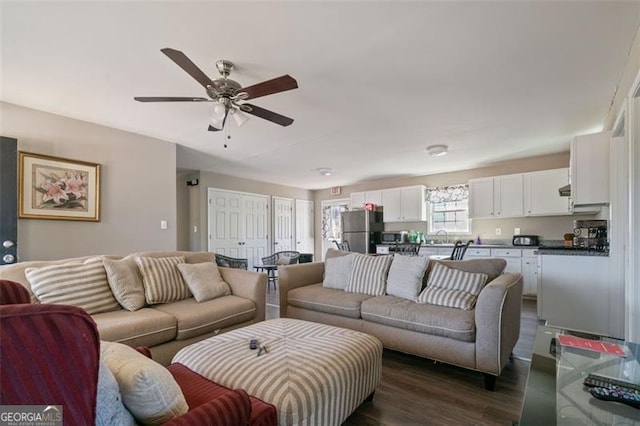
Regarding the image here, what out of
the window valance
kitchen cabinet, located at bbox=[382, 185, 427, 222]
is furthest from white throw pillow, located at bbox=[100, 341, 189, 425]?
the window valance

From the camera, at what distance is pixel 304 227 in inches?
326

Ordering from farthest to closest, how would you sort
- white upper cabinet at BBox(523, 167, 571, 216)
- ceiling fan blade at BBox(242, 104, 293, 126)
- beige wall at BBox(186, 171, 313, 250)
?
beige wall at BBox(186, 171, 313, 250) < white upper cabinet at BBox(523, 167, 571, 216) < ceiling fan blade at BBox(242, 104, 293, 126)

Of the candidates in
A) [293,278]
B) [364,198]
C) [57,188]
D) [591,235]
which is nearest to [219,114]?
[293,278]

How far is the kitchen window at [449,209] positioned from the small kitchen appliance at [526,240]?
846mm

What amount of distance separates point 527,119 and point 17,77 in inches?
199

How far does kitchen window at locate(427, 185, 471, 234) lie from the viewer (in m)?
6.02

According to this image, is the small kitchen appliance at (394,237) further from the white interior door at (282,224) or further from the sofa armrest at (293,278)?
the sofa armrest at (293,278)

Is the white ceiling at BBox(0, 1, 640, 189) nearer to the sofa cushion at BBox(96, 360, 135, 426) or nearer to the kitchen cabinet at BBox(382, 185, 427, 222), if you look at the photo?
the sofa cushion at BBox(96, 360, 135, 426)

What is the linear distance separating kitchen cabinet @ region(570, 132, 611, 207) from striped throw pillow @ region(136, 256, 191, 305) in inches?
167

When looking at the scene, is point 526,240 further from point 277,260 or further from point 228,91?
point 228,91

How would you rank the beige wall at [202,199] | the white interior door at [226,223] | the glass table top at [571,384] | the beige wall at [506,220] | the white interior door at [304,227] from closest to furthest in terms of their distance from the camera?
1. the glass table top at [571,384]
2. the beige wall at [506,220]
3. the beige wall at [202,199]
4. the white interior door at [226,223]
5. the white interior door at [304,227]

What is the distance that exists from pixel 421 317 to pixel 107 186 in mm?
3810

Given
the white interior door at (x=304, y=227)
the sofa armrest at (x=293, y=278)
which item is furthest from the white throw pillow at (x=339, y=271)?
the white interior door at (x=304, y=227)

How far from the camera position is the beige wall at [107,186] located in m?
3.07
